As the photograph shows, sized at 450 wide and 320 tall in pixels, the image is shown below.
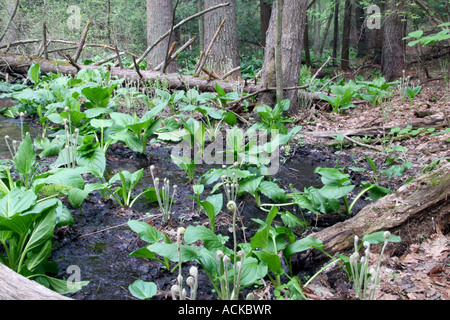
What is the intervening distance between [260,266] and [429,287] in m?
0.85

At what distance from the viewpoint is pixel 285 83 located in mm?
5371

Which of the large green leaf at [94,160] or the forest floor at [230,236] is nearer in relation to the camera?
the forest floor at [230,236]

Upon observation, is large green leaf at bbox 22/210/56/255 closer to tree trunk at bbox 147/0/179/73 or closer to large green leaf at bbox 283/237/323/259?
large green leaf at bbox 283/237/323/259

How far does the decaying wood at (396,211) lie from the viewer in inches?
80.7

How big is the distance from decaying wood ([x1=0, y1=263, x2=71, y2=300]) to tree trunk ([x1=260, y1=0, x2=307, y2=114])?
14.8ft

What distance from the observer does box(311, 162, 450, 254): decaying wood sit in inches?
80.7

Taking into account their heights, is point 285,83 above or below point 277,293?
above

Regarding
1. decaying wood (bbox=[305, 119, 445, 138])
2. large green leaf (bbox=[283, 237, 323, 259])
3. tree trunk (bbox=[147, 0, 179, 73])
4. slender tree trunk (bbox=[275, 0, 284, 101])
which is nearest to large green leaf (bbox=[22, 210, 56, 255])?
large green leaf (bbox=[283, 237, 323, 259])

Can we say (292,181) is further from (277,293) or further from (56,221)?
(56,221)

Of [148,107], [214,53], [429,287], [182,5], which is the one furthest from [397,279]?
[182,5]

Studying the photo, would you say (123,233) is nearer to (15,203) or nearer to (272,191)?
(15,203)

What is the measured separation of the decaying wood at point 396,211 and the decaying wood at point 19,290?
1.50 m

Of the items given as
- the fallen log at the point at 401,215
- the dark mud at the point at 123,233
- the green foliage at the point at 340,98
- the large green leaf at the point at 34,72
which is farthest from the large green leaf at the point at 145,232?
the large green leaf at the point at 34,72

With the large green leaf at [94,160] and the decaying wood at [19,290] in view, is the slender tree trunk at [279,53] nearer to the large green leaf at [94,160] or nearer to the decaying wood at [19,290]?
the large green leaf at [94,160]
